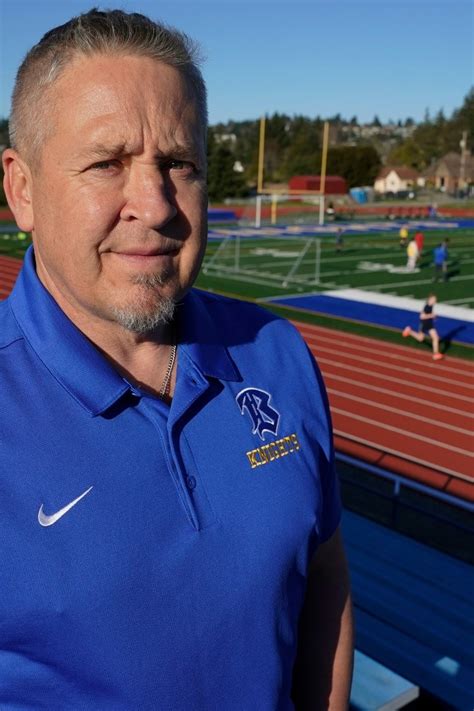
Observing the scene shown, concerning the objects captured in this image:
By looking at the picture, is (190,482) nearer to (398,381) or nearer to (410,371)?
(398,381)

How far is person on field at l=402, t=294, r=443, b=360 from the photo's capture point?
1298 cm

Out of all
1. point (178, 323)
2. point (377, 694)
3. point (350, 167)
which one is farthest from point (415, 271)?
point (350, 167)

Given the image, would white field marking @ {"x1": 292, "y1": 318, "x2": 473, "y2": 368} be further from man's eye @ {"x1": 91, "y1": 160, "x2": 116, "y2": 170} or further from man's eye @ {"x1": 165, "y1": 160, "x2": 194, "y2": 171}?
man's eye @ {"x1": 91, "y1": 160, "x2": 116, "y2": 170}

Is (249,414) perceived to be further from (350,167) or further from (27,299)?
(350,167)

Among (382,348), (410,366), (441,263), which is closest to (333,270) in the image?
(441,263)

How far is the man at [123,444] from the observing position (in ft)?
4.08

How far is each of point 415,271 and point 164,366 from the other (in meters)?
22.6

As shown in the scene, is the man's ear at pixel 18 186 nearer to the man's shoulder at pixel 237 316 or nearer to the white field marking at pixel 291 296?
the man's shoulder at pixel 237 316

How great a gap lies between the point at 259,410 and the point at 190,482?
10.7 inches

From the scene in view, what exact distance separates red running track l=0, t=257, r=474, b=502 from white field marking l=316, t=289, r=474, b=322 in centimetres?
348

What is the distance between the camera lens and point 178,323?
1687mm

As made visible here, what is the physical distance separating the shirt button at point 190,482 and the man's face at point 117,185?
30 cm

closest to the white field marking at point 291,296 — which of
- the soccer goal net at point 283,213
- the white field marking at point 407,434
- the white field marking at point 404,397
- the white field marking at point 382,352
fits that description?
the white field marking at point 382,352

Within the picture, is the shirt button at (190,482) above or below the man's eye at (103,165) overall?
below
